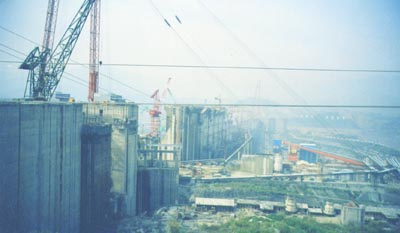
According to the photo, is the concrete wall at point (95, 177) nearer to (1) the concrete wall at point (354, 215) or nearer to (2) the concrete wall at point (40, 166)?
(2) the concrete wall at point (40, 166)

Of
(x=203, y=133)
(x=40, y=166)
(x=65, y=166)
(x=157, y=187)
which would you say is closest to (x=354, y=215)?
(x=157, y=187)

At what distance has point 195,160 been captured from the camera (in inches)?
995

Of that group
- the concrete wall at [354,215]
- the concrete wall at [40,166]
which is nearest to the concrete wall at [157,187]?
the concrete wall at [40,166]

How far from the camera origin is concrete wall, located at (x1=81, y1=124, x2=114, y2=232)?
35.5 feet

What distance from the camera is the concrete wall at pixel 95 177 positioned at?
10.8 metres

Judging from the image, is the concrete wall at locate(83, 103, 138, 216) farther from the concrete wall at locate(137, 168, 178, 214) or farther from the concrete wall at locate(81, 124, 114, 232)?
the concrete wall at locate(137, 168, 178, 214)

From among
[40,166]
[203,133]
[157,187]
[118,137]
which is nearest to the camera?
[40,166]

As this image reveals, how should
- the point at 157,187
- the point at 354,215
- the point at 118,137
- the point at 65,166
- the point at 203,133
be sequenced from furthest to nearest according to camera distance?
the point at 203,133 < the point at 157,187 < the point at 118,137 < the point at 354,215 < the point at 65,166

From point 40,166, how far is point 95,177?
11.6ft

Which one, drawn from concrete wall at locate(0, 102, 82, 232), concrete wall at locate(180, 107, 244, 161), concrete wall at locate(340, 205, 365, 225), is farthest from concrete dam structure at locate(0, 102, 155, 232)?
concrete wall at locate(180, 107, 244, 161)

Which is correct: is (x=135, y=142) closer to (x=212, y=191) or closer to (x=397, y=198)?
(x=212, y=191)

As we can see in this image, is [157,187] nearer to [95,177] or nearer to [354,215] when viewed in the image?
[95,177]

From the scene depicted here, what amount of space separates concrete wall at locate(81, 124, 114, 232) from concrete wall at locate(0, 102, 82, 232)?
612mm

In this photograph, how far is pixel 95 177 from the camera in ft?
37.0
